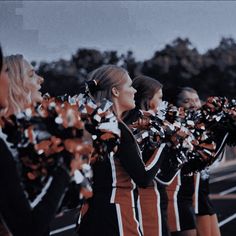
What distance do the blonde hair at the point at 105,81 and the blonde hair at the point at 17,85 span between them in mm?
470

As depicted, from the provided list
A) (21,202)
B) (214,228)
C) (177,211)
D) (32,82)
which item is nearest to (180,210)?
(177,211)

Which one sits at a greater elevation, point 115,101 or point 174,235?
point 115,101

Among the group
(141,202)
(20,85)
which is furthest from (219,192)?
(20,85)

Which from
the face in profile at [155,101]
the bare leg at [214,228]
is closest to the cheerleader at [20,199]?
the face in profile at [155,101]

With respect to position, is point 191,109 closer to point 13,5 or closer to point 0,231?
point 13,5

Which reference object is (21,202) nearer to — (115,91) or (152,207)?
(115,91)

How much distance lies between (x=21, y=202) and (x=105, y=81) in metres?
1.36

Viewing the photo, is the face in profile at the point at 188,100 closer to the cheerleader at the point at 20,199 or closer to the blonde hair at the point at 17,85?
the blonde hair at the point at 17,85

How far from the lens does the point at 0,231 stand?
1.76 meters

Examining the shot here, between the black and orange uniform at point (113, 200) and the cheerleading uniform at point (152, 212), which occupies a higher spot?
the black and orange uniform at point (113, 200)

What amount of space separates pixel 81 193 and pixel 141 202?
1.43m

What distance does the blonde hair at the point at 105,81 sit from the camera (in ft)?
9.08

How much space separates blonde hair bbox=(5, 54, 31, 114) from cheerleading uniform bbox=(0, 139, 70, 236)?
1.76ft

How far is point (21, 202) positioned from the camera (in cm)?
149
